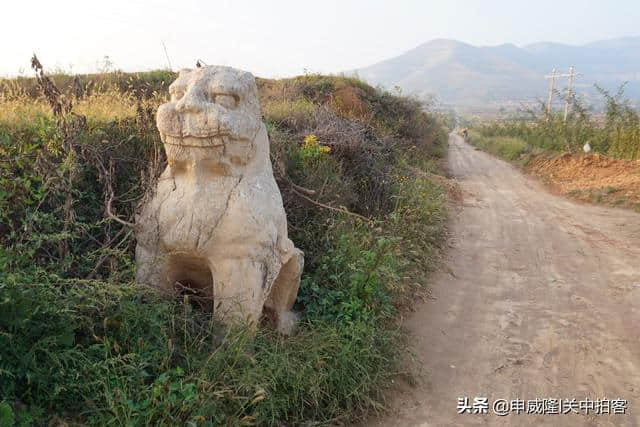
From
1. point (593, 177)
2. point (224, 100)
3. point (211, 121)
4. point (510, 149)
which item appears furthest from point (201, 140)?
point (510, 149)

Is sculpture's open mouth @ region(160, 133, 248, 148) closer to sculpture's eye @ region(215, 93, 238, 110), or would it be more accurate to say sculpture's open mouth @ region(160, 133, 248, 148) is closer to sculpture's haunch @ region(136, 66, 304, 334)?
sculpture's haunch @ region(136, 66, 304, 334)

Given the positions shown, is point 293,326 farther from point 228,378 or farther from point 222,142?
point 222,142

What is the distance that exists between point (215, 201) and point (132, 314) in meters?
0.73

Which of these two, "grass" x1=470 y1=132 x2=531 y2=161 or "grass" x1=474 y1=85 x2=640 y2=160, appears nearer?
"grass" x1=474 y1=85 x2=640 y2=160

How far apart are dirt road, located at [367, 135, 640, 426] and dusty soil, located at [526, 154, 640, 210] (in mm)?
1545

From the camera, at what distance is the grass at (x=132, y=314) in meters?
2.32

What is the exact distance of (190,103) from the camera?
2646 mm

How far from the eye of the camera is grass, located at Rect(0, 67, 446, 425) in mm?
2316

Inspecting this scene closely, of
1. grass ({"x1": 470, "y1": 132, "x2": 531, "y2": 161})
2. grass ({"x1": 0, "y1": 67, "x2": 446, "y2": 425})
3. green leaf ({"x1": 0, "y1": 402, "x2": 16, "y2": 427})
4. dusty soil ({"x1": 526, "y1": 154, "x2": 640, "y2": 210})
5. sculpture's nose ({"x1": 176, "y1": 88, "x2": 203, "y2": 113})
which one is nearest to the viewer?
green leaf ({"x1": 0, "y1": 402, "x2": 16, "y2": 427})

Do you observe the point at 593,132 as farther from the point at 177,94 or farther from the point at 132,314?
the point at 132,314

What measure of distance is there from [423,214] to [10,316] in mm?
5048

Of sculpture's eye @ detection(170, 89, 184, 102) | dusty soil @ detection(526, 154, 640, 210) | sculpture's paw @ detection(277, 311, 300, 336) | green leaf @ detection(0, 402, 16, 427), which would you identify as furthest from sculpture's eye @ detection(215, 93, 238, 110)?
dusty soil @ detection(526, 154, 640, 210)

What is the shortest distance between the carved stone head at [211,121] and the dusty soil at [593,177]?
8182mm

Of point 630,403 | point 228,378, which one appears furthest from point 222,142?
point 630,403
